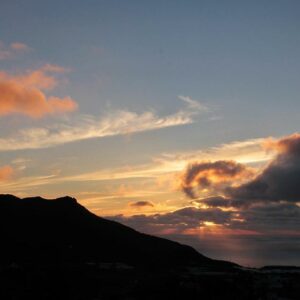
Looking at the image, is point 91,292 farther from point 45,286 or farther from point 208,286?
point 208,286

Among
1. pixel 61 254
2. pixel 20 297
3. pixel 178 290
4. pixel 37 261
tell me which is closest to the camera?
pixel 20 297

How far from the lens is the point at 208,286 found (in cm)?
12269

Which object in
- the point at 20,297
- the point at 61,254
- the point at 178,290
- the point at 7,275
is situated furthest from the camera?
the point at 61,254

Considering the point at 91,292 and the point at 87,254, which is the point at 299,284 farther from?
the point at 87,254

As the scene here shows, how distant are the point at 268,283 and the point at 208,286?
31.5 meters

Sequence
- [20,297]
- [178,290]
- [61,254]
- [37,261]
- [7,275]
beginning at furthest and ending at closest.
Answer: [61,254] < [37,261] < [7,275] < [178,290] < [20,297]

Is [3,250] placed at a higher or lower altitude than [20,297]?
higher

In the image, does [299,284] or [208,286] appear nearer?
[208,286]

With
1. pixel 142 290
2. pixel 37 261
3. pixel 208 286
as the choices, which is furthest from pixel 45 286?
pixel 37 261

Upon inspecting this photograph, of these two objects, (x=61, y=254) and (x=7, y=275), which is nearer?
(x=7, y=275)

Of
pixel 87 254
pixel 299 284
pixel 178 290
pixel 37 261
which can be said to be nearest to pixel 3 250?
pixel 37 261

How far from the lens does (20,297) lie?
110 m

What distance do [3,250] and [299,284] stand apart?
356ft

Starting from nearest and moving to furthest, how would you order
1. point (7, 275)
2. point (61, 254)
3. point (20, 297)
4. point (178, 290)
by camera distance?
point (20, 297)
point (178, 290)
point (7, 275)
point (61, 254)
